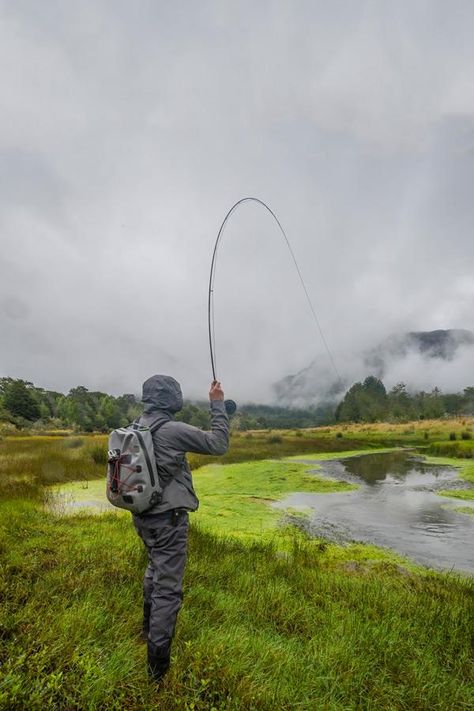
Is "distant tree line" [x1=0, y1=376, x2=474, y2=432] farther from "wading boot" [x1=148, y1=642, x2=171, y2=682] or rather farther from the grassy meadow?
"wading boot" [x1=148, y1=642, x2=171, y2=682]

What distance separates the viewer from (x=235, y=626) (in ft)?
13.2

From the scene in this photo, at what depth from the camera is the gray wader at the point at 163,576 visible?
308 centimetres

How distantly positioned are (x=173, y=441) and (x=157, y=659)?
5.40 feet

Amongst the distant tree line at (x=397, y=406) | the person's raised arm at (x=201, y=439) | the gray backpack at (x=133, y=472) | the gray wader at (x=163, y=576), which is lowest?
the gray wader at (x=163, y=576)

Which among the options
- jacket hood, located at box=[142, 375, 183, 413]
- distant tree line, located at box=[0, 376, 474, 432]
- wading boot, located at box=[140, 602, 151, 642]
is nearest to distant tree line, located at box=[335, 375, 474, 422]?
distant tree line, located at box=[0, 376, 474, 432]

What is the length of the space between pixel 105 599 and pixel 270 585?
2.19 metres

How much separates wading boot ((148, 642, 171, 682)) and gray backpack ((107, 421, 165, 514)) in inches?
40.0

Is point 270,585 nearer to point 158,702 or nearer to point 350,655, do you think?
point 350,655

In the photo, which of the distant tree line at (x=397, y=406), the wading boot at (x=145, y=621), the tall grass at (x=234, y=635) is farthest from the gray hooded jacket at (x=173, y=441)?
the distant tree line at (x=397, y=406)

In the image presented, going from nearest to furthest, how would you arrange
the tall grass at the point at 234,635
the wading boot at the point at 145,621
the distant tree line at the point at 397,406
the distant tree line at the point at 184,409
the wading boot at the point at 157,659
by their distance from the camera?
the tall grass at the point at 234,635, the wading boot at the point at 157,659, the wading boot at the point at 145,621, the distant tree line at the point at 184,409, the distant tree line at the point at 397,406

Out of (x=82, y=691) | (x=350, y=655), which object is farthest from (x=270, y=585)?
(x=82, y=691)

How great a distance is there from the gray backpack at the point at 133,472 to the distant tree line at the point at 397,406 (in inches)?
3751

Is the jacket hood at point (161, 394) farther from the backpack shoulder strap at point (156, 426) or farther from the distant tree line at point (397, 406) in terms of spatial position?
the distant tree line at point (397, 406)

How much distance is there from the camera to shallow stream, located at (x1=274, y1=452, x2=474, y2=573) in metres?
8.55
